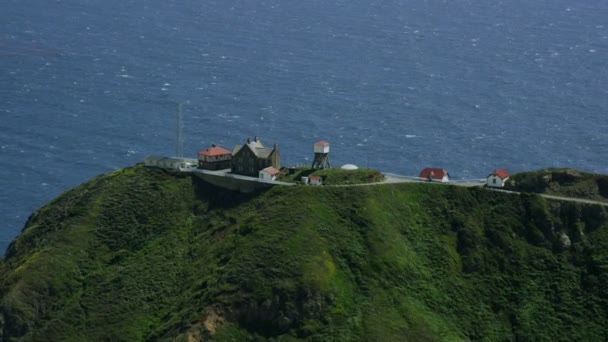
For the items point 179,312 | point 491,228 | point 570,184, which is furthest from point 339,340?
point 570,184


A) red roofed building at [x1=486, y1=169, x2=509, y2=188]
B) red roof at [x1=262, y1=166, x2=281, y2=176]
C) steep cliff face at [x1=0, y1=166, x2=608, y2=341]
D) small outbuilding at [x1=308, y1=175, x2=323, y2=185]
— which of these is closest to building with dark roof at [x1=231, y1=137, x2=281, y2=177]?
red roof at [x1=262, y1=166, x2=281, y2=176]

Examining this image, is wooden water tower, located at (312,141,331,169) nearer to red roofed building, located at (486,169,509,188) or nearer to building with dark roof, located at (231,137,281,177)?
building with dark roof, located at (231,137,281,177)

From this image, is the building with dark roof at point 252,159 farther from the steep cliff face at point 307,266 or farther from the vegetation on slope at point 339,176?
the steep cliff face at point 307,266

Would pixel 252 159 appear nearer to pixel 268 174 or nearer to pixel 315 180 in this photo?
pixel 268 174

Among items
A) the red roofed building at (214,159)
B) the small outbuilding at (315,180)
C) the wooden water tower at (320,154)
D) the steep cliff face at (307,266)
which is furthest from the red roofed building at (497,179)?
the red roofed building at (214,159)

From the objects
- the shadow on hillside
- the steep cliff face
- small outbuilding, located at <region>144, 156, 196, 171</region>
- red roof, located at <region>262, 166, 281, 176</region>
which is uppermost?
small outbuilding, located at <region>144, 156, 196, 171</region>

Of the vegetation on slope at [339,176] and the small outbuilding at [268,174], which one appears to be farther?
the small outbuilding at [268,174]

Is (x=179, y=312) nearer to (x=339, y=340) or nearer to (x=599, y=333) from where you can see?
(x=339, y=340)
